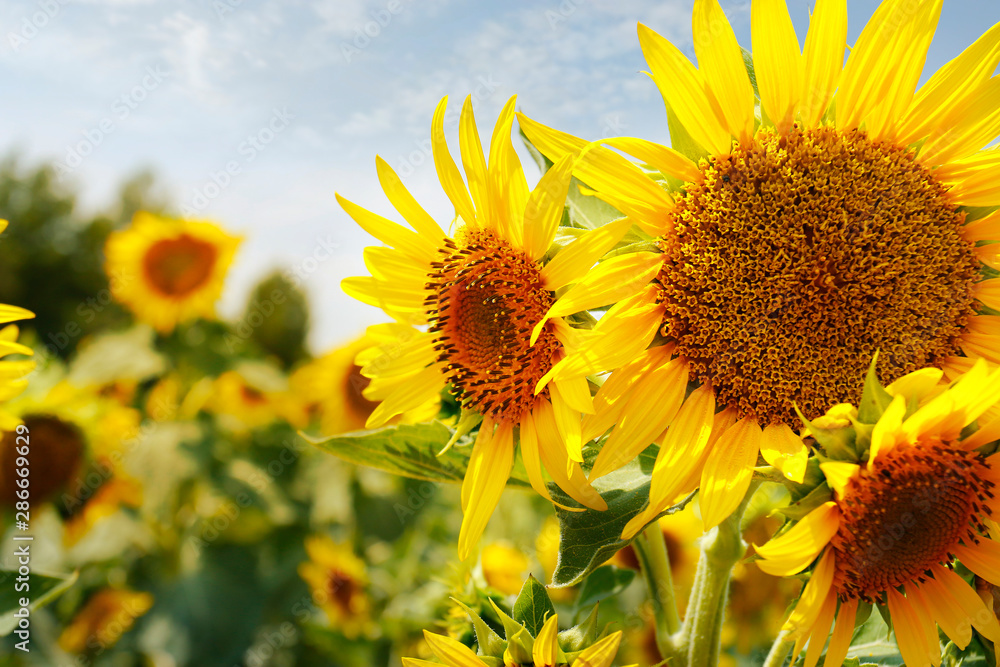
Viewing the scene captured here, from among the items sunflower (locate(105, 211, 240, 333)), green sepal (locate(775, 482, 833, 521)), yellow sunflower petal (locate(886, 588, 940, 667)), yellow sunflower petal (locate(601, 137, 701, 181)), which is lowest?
yellow sunflower petal (locate(886, 588, 940, 667))

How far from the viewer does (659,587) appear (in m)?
1.45

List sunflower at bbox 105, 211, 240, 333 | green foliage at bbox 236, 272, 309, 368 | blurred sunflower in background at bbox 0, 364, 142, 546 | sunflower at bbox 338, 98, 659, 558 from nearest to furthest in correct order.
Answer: sunflower at bbox 338, 98, 659, 558 < blurred sunflower in background at bbox 0, 364, 142, 546 < sunflower at bbox 105, 211, 240, 333 < green foliage at bbox 236, 272, 309, 368

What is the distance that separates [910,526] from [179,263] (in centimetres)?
450

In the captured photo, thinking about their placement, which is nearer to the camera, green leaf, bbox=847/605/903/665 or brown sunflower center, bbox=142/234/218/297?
green leaf, bbox=847/605/903/665

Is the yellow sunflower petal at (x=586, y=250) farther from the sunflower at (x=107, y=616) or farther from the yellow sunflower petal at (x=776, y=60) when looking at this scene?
the sunflower at (x=107, y=616)

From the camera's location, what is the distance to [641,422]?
1.06 metres

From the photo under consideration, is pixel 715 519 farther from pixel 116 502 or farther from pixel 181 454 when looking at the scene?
pixel 116 502

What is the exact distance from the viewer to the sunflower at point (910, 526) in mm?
887

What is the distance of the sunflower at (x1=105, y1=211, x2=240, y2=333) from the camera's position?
444 cm

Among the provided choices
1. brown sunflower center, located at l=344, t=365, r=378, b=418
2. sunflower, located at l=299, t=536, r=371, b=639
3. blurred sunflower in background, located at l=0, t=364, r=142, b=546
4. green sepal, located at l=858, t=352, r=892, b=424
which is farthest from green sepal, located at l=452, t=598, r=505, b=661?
brown sunflower center, located at l=344, t=365, r=378, b=418

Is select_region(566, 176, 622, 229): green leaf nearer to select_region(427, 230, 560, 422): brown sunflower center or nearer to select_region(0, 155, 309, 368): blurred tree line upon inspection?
select_region(427, 230, 560, 422): brown sunflower center

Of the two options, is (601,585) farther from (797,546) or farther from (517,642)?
(797,546)

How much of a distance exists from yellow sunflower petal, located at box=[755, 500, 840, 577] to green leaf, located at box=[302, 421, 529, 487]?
60cm

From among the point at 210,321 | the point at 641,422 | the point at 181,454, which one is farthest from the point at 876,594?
the point at 210,321
